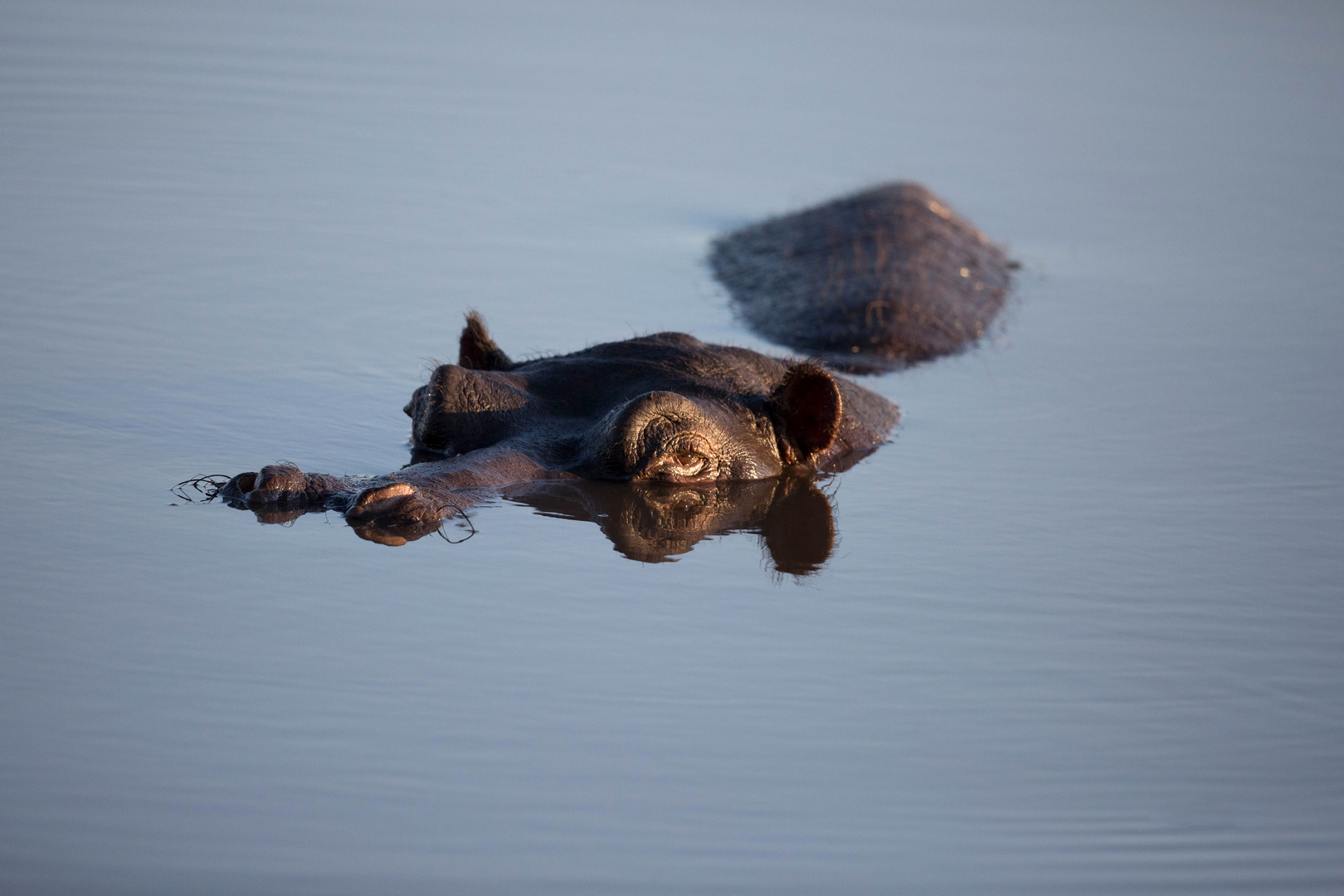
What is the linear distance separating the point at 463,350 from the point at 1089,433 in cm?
412

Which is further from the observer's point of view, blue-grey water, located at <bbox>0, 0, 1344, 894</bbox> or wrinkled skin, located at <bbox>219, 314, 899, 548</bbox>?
wrinkled skin, located at <bbox>219, 314, 899, 548</bbox>

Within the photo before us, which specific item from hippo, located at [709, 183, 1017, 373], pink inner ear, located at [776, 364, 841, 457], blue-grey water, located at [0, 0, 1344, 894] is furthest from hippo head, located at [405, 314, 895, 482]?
hippo, located at [709, 183, 1017, 373]

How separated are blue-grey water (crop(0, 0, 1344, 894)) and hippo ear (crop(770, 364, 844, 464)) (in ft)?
1.75

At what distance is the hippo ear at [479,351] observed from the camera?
893cm

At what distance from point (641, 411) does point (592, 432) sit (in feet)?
1.34

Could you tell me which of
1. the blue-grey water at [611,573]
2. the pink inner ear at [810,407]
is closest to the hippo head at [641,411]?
the pink inner ear at [810,407]

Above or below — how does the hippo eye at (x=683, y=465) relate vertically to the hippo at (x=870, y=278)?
below

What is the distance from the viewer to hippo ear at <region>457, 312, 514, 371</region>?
29.3 ft

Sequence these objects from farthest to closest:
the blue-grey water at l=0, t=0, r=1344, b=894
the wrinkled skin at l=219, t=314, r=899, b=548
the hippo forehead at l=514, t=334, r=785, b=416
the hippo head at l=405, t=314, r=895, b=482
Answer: the hippo forehead at l=514, t=334, r=785, b=416 → the hippo head at l=405, t=314, r=895, b=482 → the wrinkled skin at l=219, t=314, r=899, b=548 → the blue-grey water at l=0, t=0, r=1344, b=894

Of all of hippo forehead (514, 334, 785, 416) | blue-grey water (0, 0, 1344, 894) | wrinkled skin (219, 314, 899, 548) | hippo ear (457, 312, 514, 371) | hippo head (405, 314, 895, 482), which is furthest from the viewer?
hippo ear (457, 312, 514, 371)

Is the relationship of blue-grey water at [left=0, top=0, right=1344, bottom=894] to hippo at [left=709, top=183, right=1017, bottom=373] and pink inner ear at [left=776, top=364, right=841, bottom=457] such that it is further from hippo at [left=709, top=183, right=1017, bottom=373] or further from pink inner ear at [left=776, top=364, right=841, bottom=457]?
pink inner ear at [left=776, top=364, right=841, bottom=457]

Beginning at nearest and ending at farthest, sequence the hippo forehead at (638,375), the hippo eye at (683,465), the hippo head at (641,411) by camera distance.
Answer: the hippo head at (641,411)
the hippo eye at (683,465)
the hippo forehead at (638,375)

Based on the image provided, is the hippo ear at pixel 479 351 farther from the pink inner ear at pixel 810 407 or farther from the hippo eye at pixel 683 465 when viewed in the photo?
the pink inner ear at pixel 810 407

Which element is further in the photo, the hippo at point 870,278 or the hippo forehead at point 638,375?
the hippo at point 870,278
